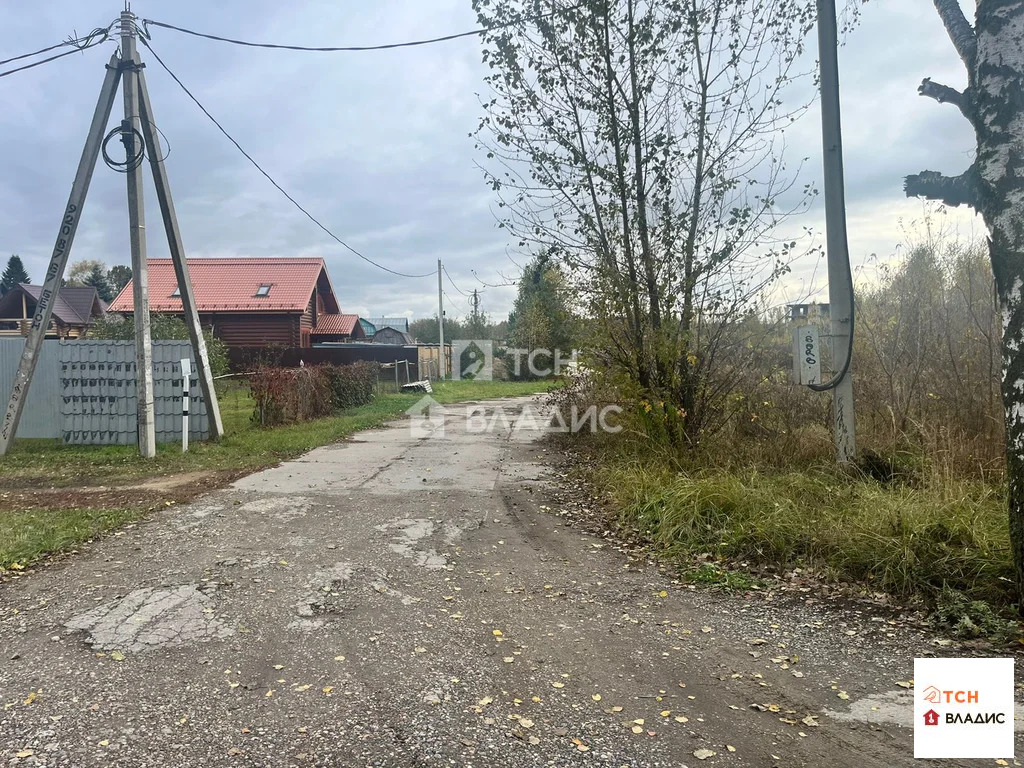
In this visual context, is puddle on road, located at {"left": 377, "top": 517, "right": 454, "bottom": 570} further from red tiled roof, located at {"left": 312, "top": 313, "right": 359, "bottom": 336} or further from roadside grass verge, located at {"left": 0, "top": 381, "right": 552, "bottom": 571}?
red tiled roof, located at {"left": 312, "top": 313, "right": 359, "bottom": 336}

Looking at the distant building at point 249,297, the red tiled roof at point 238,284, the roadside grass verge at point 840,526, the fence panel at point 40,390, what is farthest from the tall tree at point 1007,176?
the red tiled roof at point 238,284

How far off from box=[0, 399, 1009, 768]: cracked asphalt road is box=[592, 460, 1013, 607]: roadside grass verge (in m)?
0.54

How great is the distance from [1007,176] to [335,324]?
32.4m

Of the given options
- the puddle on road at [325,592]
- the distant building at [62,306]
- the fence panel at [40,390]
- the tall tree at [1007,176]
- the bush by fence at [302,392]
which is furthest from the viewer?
the distant building at [62,306]

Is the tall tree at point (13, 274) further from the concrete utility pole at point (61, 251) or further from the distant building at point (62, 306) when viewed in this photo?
the concrete utility pole at point (61, 251)

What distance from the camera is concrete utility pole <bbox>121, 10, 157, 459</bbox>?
31.8 ft

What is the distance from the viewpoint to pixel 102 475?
8797 millimetres

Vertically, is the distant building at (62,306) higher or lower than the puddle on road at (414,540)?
higher

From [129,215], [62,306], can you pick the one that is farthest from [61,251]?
[62,306]

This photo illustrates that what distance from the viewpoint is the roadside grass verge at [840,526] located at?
164 inches

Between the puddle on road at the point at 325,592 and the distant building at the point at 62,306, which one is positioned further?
the distant building at the point at 62,306

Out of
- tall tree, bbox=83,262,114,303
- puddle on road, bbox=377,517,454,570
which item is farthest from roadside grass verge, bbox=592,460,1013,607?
tall tree, bbox=83,262,114,303

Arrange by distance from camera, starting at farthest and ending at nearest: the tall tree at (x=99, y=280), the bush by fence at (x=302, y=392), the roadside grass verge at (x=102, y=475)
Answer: the tall tree at (x=99, y=280), the bush by fence at (x=302, y=392), the roadside grass verge at (x=102, y=475)

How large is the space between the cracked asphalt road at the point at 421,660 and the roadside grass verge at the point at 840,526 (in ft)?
1.76
